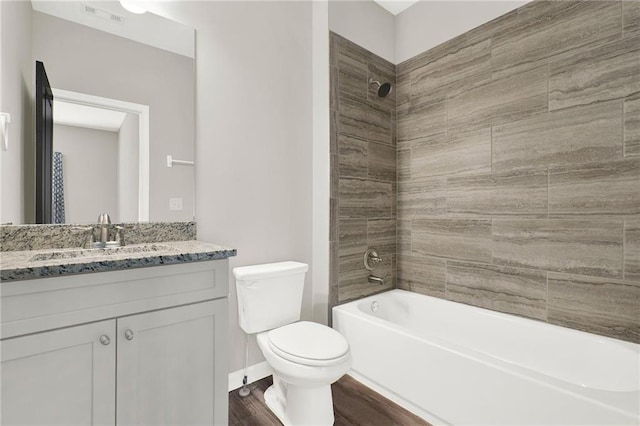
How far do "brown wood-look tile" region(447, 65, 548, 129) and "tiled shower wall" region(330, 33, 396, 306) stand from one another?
561mm

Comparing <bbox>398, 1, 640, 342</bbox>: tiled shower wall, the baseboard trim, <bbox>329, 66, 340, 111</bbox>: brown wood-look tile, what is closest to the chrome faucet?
the baseboard trim

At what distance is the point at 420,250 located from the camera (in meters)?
2.61

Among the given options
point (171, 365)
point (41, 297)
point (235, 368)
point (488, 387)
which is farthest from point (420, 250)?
point (41, 297)

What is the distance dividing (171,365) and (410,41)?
2.80 m

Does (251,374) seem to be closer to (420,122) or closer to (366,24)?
(420,122)

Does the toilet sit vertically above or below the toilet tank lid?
below

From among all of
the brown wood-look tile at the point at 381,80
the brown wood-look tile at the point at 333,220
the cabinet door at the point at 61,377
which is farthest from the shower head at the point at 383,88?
the cabinet door at the point at 61,377

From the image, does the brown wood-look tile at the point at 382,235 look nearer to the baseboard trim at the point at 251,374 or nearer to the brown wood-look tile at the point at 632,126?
the baseboard trim at the point at 251,374

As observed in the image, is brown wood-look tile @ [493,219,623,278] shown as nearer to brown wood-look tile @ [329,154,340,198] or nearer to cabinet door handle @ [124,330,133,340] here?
brown wood-look tile @ [329,154,340,198]

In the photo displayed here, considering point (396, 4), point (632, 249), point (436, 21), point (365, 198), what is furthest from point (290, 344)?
point (396, 4)

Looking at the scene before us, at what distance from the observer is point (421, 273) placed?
260 cm

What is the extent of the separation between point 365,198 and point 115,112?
5.57 ft

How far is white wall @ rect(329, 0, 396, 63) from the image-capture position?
7.76 ft

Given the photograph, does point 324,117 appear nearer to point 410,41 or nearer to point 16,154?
point 410,41
